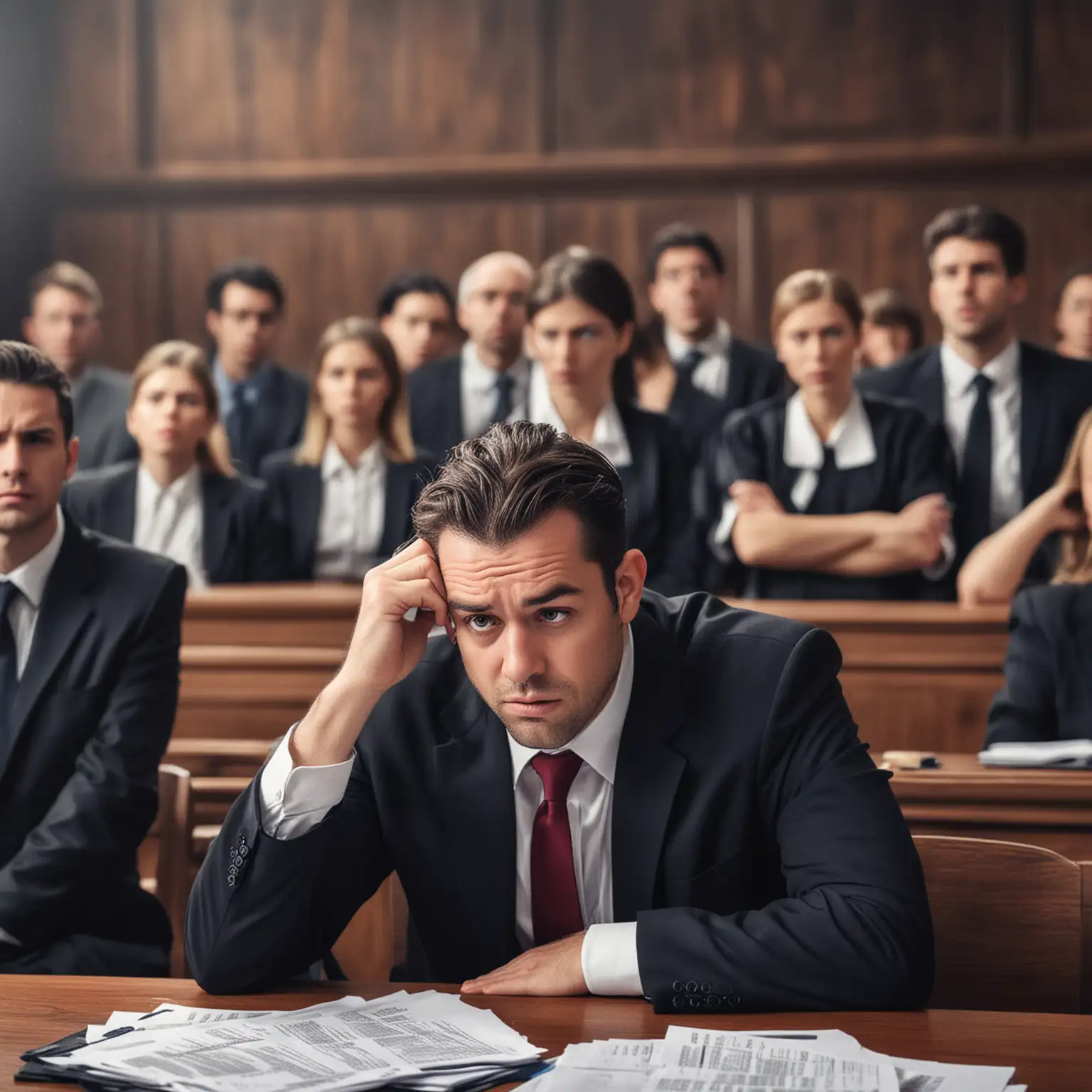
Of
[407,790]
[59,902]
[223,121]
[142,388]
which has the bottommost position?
[59,902]

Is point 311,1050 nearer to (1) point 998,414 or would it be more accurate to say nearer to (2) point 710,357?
(1) point 998,414

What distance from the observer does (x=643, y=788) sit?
79.7 inches

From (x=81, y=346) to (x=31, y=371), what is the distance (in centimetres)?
386

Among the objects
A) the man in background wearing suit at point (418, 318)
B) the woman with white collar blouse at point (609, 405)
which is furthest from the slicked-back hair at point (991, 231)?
the man in background wearing suit at point (418, 318)

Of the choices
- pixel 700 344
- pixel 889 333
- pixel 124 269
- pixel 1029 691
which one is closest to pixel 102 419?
pixel 700 344

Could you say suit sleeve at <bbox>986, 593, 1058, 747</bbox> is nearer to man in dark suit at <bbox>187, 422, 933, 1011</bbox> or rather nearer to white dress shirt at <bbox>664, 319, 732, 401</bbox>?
man in dark suit at <bbox>187, 422, 933, 1011</bbox>

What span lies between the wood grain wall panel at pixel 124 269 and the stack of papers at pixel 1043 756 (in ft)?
22.0

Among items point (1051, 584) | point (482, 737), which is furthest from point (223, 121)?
point (482, 737)

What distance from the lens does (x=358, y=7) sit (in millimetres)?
8594

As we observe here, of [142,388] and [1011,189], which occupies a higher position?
[1011,189]

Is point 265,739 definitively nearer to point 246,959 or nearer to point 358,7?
point 246,959

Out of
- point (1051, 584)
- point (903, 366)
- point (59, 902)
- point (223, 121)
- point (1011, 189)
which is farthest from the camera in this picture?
point (223, 121)

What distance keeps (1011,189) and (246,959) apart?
287 inches

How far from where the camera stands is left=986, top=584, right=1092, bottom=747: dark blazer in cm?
319
